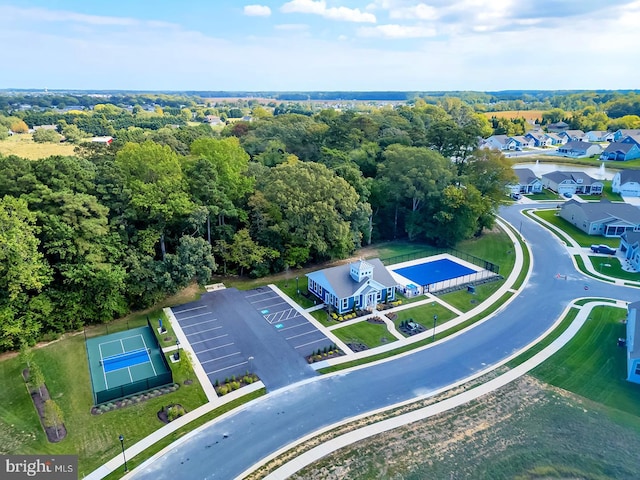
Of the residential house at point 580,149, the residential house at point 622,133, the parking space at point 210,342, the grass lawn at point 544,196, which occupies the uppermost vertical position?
the residential house at point 622,133

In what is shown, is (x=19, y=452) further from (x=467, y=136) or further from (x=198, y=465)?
(x=467, y=136)

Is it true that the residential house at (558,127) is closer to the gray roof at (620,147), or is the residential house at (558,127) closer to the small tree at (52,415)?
the gray roof at (620,147)

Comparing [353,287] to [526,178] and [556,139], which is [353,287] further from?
[556,139]

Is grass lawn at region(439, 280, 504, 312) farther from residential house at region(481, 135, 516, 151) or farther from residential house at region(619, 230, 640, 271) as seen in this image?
residential house at region(481, 135, 516, 151)

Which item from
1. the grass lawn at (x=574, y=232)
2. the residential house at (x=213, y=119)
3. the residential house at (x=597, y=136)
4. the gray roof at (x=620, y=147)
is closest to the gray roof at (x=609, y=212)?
the grass lawn at (x=574, y=232)

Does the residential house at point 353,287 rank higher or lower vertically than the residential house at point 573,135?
lower

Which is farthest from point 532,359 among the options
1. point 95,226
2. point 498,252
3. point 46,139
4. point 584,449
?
point 46,139

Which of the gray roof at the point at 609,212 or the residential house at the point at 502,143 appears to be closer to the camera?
the gray roof at the point at 609,212

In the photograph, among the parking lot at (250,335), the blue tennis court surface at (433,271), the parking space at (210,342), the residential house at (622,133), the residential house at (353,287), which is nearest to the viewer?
the parking lot at (250,335)
